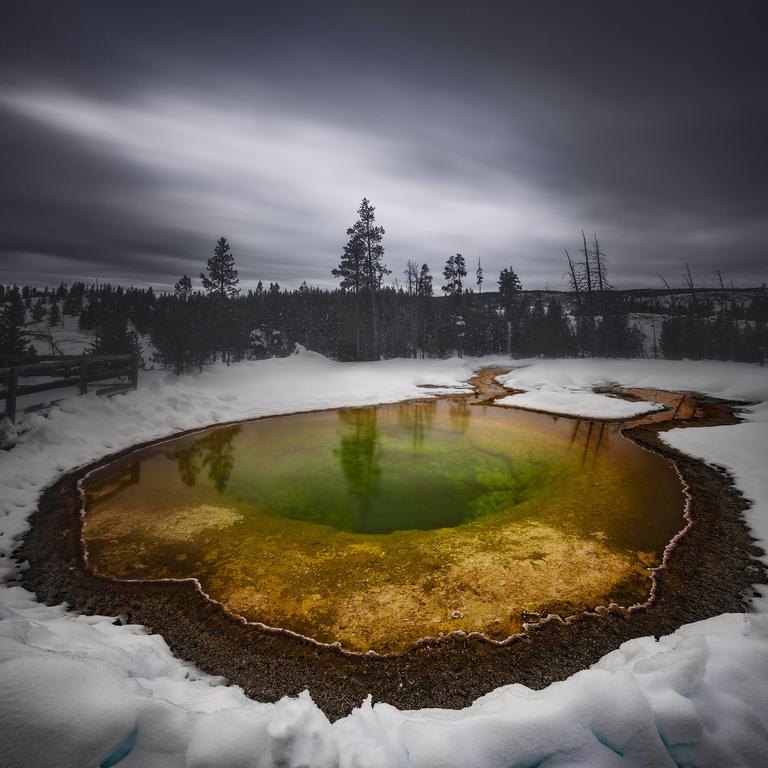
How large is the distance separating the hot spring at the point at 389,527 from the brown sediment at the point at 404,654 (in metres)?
0.19

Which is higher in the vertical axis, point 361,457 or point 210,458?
point 210,458

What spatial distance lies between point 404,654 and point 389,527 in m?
2.62

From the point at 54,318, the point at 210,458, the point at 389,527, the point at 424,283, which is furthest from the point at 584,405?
the point at 54,318

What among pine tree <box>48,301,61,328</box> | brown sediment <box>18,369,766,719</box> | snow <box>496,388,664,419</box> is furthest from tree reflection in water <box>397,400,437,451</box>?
pine tree <box>48,301,61,328</box>

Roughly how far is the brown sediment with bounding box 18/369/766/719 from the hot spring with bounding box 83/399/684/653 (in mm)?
191

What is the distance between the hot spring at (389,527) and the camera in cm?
434

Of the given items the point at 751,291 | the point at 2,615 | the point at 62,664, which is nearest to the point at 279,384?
the point at 2,615

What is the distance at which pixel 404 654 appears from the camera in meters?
3.62

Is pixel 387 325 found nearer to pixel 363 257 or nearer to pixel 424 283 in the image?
pixel 424 283

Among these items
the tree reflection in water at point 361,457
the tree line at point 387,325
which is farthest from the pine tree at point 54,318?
the tree reflection in water at point 361,457

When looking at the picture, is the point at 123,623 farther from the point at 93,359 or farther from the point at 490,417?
the point at 490,417

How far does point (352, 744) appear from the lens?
201cm

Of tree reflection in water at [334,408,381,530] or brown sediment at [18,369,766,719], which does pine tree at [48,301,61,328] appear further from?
brown sediment at [18,369,766,719]

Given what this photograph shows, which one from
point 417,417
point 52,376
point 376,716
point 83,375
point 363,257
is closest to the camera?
point 376,716
